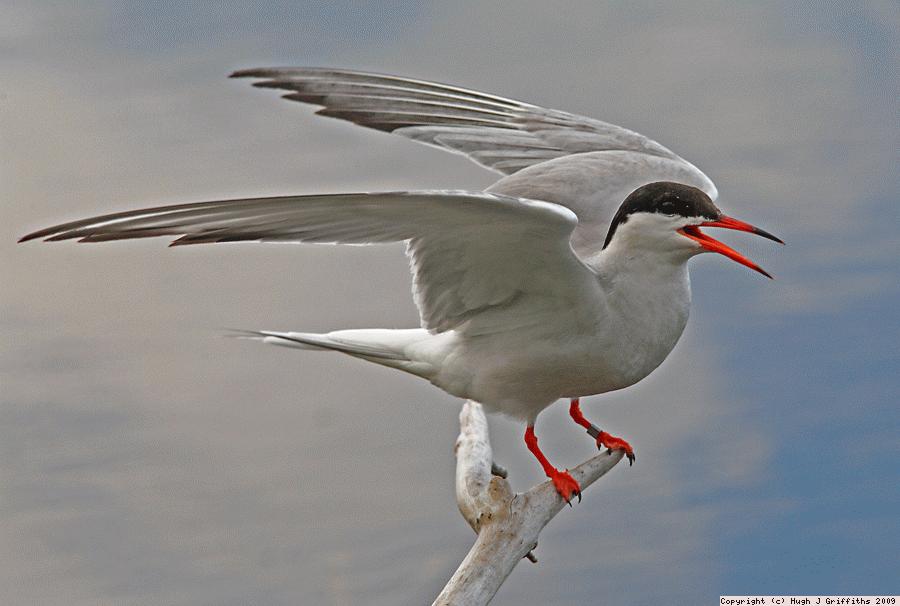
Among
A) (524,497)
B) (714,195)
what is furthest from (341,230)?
(714,195)

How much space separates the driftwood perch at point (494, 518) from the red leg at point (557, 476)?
0.05 m

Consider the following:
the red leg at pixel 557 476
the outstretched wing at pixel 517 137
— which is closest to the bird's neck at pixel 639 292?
the outstretched wing at pixel 517 137

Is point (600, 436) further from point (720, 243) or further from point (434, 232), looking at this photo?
point (434, 232)

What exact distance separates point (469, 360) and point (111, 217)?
2.16m

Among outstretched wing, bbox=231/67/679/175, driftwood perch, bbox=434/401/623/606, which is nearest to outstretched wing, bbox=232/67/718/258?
outstretched wing, bbox=231/67/679/175

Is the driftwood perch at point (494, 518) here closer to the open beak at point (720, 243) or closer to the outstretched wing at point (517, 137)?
the outstretched wing at point (517, 137)

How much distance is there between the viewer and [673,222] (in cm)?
557

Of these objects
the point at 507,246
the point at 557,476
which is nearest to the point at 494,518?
the point at 557,476

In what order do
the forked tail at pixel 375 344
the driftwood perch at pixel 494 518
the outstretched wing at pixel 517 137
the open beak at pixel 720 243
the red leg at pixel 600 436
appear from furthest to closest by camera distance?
the red leg at pixel 600 436
the outstretched wing at pixel 517 137
the forked tail at pixel 375 344
the driftwood perch at pixel 494 518
the open beak at pixel 720 243

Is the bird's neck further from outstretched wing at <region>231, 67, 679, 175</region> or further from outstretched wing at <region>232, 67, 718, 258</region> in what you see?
outstretched wing at <region>231, 67, 679, 175</region>

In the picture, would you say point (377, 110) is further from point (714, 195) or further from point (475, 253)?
→ point (714, 195)

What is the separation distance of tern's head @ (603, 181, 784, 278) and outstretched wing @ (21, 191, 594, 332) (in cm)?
36

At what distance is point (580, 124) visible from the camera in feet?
24.8

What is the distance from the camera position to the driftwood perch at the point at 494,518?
575 centimetres
